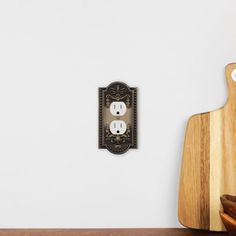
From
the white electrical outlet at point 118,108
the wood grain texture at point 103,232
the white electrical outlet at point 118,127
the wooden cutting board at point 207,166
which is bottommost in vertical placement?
the wood grain texture at point 103,232

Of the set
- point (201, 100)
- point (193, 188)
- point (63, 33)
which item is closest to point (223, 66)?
point (201, 100)

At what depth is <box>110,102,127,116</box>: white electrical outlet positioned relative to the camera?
1345mm

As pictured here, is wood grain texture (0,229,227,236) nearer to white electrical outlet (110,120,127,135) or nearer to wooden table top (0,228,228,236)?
wooden table top (0,228,228,236)

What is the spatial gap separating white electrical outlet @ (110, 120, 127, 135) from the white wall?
0.06 metres

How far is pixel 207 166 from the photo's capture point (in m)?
1.30

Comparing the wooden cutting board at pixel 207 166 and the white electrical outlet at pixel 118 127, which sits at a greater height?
the white electrical outlet at pixel 118 127

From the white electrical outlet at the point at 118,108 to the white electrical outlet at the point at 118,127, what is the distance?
0.03 m

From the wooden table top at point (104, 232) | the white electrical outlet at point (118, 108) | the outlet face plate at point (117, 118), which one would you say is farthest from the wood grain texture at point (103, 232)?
the white electrical outlet at point (118, 108)

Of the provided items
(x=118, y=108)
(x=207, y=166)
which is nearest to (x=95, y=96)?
(x=118, y=108)

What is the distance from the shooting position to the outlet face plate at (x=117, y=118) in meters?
1.34

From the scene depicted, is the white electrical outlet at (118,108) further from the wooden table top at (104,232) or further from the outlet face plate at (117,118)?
the wooden table top at (104,232)

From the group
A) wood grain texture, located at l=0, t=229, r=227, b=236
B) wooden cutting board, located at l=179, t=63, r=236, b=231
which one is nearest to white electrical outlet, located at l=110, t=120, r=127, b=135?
wooden cutting board, located at l=179, t=63, r=236, b=231

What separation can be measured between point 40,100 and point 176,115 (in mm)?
477

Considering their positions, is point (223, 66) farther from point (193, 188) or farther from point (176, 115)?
point (193, 188)
